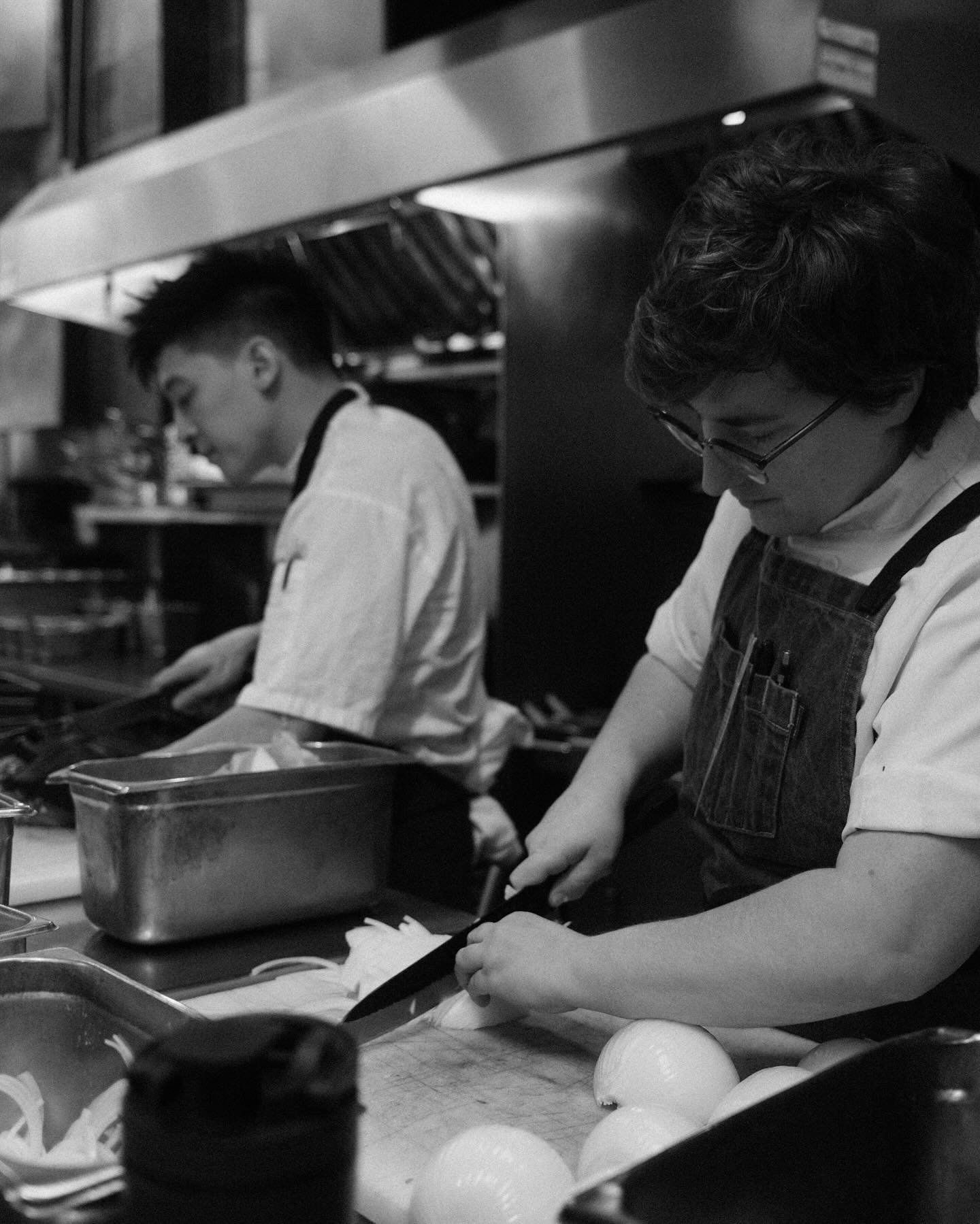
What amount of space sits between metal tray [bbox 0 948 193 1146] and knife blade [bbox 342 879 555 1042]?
0.74 ft

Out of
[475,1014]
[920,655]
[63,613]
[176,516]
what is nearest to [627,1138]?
[475,1014]

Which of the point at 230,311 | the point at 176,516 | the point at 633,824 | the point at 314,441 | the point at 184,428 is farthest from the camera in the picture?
the point at 176,516

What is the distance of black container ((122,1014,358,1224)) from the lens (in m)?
0.59

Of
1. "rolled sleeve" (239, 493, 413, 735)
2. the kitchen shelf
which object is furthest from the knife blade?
the kitchen shelf

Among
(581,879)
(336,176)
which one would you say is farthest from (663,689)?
(336,176)

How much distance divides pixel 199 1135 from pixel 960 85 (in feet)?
7.36

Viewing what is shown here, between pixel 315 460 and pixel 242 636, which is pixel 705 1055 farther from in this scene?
pixel 242 636

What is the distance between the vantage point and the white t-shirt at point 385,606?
1.94m

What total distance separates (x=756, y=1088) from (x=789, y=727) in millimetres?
382

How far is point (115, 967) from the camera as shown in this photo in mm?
1396

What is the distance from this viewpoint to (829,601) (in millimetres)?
1244

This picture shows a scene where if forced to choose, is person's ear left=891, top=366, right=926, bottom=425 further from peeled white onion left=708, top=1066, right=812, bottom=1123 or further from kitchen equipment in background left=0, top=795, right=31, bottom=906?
kitchen equipment in background left=0, top=795, right=31, bottom=906

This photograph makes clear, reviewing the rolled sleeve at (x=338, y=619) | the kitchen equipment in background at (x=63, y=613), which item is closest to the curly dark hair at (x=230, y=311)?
the rolled sleeve at (x=338, y=619)

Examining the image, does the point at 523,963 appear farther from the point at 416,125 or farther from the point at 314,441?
the point at 416,125
